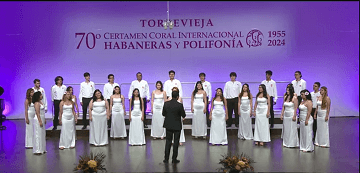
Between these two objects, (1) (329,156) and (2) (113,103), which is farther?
(2) (113,103)

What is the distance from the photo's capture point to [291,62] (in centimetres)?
1255

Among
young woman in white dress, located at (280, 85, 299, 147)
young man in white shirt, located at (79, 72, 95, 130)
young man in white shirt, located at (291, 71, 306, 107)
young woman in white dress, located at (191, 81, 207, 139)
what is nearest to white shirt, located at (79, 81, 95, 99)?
young man in white shirt, located at (79, 72, 95, 130)

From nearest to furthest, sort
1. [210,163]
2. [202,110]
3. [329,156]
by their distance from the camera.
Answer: [210,163] → [329,156] → [202,110]

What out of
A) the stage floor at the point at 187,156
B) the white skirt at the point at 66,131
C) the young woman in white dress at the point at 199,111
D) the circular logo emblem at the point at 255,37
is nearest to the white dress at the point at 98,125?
the stage floor at the point at 187,156

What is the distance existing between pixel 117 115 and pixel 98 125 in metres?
0.79

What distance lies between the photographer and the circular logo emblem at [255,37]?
41.2ft

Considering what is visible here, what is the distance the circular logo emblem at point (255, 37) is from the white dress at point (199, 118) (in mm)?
4758

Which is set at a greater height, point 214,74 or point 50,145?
point 214,74

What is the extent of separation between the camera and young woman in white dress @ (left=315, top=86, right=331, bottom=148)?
7.66 meters

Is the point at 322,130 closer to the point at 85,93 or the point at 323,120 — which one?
the point at 323,120

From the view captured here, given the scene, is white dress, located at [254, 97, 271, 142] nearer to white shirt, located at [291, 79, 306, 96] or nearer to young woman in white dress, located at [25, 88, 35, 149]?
white shirt, located at [291, 79, 306, 96]

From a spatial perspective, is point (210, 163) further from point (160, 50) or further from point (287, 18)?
point (287, 18)

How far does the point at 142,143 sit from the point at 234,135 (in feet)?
8.80

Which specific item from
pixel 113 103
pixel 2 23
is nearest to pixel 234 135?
pixel 113 103
